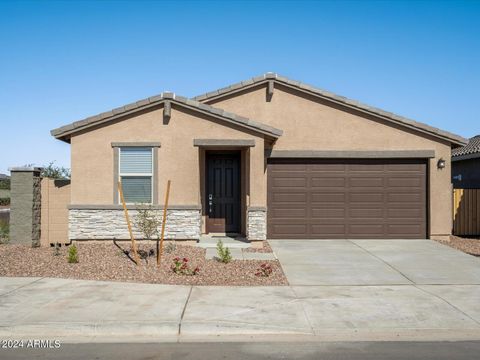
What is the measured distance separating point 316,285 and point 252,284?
4.12 feet

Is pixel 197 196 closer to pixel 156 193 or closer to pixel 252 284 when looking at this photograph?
pixel 156 193

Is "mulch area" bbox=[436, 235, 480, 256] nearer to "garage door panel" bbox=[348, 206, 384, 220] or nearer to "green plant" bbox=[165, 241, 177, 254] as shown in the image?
"garage door panel" bbox=[348, 206, 384, 220]

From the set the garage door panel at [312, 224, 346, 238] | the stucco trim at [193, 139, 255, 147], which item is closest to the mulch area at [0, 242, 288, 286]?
the stucco trim at [193, 139, 255, 147]

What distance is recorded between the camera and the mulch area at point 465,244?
13.1m

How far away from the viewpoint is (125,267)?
1045 centimetres

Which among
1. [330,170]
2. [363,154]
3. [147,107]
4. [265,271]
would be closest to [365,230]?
[330,170]

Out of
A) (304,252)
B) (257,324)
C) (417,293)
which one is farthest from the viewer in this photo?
(304,252)

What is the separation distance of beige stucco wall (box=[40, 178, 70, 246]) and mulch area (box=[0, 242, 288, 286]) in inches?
37.9

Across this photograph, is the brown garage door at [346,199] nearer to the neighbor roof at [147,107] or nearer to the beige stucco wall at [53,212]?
the neighbor roof at [147,107]

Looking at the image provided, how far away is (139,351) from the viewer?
5.84 meters

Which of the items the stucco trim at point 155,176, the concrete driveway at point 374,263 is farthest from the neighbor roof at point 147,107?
the concrete driveway at point 374,263

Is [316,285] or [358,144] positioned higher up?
[358,144]

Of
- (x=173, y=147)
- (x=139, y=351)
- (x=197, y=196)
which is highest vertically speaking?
(x=173, y=147)

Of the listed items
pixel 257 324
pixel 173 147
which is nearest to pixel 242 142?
pixel 173 147
